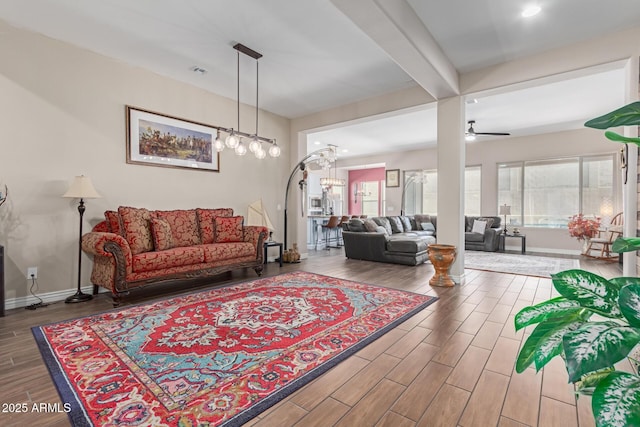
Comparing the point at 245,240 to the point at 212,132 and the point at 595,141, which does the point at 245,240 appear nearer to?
the point at 212,132

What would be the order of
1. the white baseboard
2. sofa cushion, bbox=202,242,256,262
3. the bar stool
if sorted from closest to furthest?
the white baseboard, sofa cushion, bbox=202,242,256,262, the bar stool

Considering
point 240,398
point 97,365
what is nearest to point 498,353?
point 240,398

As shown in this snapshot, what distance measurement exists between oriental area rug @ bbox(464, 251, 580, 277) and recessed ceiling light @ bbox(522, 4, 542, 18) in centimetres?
357

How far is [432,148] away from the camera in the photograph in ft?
29.5

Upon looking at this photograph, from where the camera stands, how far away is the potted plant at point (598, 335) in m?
0.61

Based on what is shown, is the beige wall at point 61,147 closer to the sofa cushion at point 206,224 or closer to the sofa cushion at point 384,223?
the sofa cushion at point 206,224

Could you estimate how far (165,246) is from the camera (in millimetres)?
3838

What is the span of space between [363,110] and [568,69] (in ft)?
9.02

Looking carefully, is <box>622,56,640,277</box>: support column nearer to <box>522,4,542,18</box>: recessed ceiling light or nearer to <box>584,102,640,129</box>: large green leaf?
<box>522,4,542,18</box>: recessed ceiling light

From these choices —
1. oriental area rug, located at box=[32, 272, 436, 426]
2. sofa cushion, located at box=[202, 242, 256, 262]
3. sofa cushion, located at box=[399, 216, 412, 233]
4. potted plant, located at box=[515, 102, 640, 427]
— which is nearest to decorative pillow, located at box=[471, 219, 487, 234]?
sofa cushion, located at box=[399, 216, 412, 233]

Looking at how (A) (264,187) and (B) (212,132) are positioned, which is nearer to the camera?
(B) (212,132)

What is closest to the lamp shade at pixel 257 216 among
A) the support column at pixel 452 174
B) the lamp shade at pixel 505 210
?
the support column at pixel 452 174

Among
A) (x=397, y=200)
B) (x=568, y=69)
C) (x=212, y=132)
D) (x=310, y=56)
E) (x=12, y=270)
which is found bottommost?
(x=12, y=270)

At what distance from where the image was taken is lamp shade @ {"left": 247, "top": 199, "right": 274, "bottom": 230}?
5.39 metres
